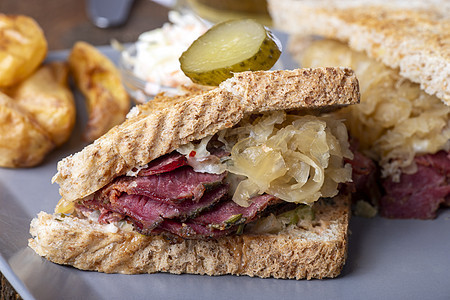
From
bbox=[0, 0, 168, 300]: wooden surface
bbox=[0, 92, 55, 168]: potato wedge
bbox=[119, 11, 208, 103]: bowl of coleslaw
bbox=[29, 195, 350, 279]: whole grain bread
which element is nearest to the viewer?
bbox=[29, 195, 350, 279]: whole grain bread

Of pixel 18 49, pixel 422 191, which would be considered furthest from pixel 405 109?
pixel 18 49

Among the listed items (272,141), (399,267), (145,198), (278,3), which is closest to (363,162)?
(399,267)

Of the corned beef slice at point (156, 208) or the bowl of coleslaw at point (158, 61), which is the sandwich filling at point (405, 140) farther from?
the corned beef slice at point (156, 208)

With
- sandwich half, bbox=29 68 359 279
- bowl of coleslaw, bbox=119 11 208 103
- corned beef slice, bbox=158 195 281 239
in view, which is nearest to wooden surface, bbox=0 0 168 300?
bowl of coleslaw, bbox=119 11 208 103

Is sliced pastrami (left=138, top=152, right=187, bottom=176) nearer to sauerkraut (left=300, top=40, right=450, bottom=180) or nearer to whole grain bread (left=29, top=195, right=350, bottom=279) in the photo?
whole grain bread (left=29, top=195, right=350, bottom=279)

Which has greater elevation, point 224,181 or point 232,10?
point 224,181

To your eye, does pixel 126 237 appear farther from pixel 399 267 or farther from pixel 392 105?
pixel 392 105

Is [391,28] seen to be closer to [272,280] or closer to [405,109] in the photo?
[405,109]
